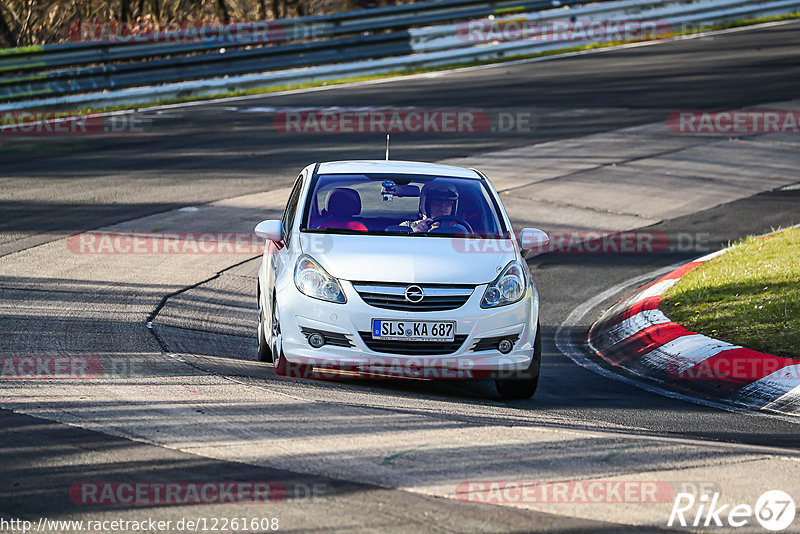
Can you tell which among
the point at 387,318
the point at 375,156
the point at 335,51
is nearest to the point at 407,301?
the point at 387,318

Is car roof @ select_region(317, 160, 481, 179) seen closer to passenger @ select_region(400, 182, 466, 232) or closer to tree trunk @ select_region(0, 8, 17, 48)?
passenger @ select_region(400, 182, 466, 232)

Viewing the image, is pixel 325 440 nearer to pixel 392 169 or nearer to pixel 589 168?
pixel 392 169

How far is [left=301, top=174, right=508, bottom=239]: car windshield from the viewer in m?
7.87

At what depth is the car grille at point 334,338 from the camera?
22.8 ft

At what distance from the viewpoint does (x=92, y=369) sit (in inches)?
272

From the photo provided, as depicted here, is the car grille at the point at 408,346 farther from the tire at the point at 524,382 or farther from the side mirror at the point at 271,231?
the side mirror at the point at 271,231

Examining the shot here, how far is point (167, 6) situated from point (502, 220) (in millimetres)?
22445

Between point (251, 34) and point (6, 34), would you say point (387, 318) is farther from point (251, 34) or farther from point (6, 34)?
point (6, 34)

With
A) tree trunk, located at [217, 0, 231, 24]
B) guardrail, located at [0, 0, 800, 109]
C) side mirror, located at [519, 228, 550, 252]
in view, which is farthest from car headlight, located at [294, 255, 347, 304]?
tree trunk, located at [217, 0, 231, 24]

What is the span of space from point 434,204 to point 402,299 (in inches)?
56.0

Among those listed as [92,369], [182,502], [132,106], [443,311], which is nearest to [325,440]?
[182,502]

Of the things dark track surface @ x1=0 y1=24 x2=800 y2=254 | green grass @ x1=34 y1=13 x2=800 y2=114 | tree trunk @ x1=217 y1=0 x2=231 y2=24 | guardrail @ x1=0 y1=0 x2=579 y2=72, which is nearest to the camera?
dark track surface @ x1=0 y1=24 x2=800 y2=254

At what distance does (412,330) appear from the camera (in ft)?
22.6

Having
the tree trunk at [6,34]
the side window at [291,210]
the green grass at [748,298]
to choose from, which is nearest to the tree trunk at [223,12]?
the tree trunk at [6,34]
